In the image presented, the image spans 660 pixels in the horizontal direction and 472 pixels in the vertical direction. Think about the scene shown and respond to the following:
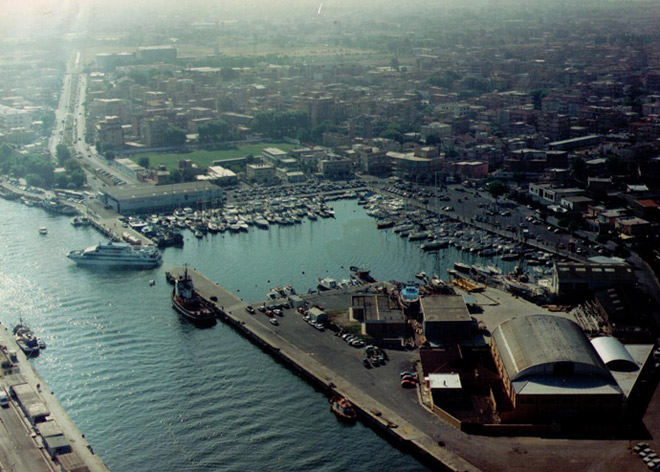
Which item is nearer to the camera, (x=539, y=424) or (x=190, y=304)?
(x=539, y=424)

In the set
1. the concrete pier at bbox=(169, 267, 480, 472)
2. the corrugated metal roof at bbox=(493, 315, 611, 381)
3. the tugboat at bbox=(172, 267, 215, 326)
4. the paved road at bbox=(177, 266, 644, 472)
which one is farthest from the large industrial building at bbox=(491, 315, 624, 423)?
the tugboat at bbox=(172, 267, 215, 326)

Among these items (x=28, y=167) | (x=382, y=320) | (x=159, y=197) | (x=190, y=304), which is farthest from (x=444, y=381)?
(x=28, y=167)

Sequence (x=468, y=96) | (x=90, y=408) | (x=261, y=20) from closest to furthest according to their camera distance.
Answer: (x=90, y=408) → (x=468, y=96) → (x=261, y=20)

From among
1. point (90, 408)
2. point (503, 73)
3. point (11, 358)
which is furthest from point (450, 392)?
point (503, 73)

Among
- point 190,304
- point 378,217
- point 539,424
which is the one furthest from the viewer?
point 378,217

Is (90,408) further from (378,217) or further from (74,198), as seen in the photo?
(74,198)

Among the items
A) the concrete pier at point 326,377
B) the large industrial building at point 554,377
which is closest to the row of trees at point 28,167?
the concrete pier at point 326,377

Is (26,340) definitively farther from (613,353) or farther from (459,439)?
(613,353)

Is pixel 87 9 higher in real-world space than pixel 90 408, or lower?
higher
